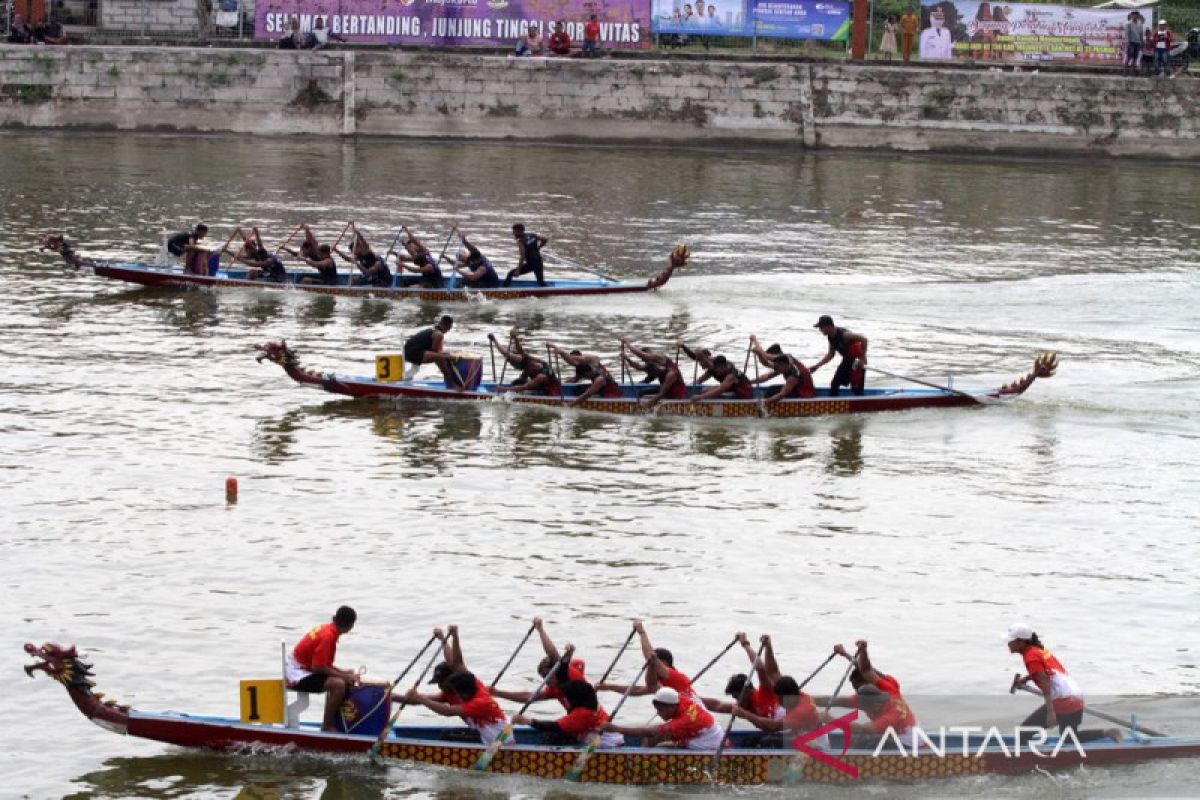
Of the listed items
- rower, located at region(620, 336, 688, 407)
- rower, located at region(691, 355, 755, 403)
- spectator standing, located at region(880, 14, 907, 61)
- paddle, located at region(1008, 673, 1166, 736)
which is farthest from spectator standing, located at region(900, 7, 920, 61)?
paddle, located at region(1008, 673, 1166, 736)

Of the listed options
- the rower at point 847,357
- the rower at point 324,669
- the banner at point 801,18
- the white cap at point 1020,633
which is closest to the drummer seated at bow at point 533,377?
the rower at point 847,357

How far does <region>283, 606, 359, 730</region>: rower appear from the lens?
52.3 ft

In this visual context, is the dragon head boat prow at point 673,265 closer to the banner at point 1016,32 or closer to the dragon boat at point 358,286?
the dragon boat at point 358,286

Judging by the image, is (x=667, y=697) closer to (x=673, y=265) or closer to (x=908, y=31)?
(x=673, y=265)

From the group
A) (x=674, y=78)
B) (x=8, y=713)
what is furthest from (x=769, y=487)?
(x=674, y=78)

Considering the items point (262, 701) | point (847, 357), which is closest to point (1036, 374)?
point (847, 357)

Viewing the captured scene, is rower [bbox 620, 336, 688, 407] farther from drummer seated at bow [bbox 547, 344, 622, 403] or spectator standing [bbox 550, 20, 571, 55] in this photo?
spectator standing [bbox 550, 20, 571, 55]

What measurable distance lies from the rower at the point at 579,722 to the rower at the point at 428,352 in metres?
11.2

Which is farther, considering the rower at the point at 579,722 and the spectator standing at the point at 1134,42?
the spectator standing at the point at 1134,42

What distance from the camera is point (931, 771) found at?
15.7 m

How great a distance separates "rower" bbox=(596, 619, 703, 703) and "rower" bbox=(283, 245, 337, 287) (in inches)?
724

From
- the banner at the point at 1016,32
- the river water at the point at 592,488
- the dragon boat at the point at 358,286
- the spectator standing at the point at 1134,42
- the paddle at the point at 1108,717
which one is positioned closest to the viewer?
the paddle at the point at 1108,717

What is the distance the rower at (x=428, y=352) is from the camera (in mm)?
26578

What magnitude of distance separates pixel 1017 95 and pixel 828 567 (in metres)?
34.5
